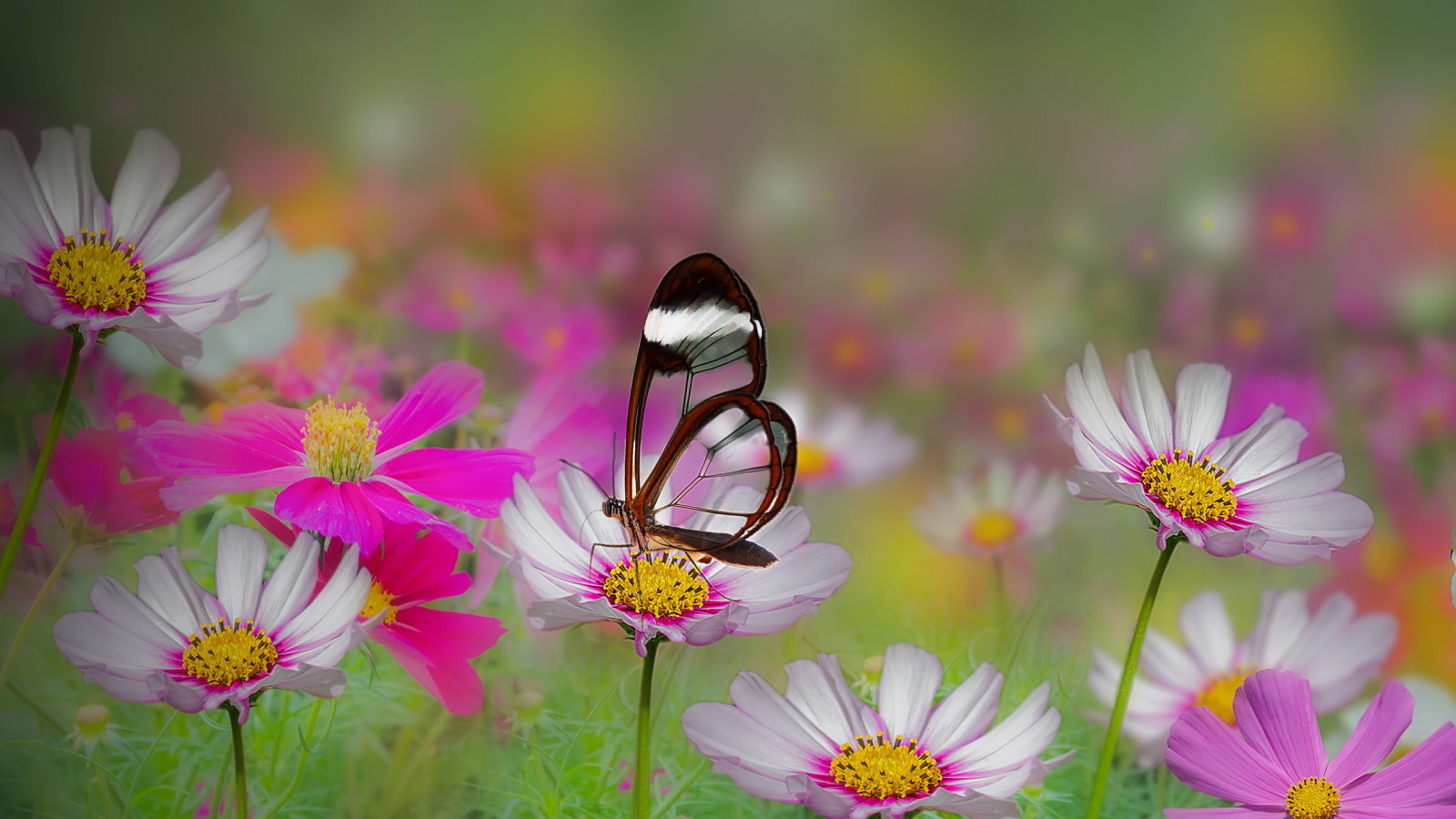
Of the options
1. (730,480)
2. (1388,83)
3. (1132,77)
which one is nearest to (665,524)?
(730,480)

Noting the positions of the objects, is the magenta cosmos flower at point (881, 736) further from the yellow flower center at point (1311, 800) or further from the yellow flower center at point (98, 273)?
the yellow flower center at point (98, 273)

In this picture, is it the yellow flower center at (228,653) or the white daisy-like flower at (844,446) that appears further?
the white daisy-like flower at (844,446)

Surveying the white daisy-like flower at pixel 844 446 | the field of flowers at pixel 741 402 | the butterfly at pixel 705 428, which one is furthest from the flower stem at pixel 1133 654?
the white daisy-like flower at pixel 844 446

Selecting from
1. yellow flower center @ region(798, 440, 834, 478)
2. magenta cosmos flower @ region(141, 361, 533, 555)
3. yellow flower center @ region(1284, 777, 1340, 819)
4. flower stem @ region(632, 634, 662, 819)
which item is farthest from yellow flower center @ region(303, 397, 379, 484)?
yellow flower center @ region(1284, 777, 1340, 819)

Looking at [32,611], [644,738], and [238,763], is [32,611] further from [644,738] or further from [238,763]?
[644,738]

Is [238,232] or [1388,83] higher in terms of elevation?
[1388,83]

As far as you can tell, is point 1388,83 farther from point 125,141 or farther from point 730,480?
point 125,141

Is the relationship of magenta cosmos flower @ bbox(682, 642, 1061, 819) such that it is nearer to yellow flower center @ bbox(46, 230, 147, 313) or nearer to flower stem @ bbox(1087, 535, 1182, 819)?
flower stem @ bbox(1087, 535, 1182, 819)

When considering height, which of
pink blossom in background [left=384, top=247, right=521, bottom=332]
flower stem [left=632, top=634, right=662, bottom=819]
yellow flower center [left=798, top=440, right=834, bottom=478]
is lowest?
flower stem [left=632, top=634, right=662, bottom=819]
